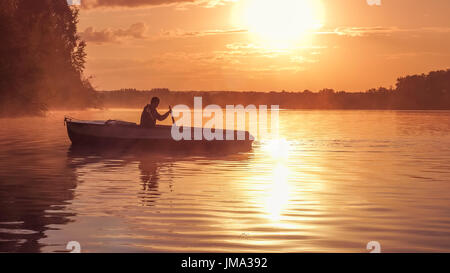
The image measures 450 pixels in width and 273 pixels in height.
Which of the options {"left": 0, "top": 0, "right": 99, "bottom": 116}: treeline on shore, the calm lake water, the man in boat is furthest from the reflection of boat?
{"left": 0, "top": 0, "right": 99, "bottom": 116}: treeline on shore

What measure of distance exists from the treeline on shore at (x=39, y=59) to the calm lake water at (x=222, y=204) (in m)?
35.4

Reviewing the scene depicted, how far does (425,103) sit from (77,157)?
16571 centimetres

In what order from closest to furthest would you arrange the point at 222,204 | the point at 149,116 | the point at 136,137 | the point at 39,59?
the point at 222,204, the point at 149,116, the point at 136,137, the point at 39,59

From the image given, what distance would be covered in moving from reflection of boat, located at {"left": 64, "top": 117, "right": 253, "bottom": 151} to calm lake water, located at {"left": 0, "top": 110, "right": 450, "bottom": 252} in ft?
8.45

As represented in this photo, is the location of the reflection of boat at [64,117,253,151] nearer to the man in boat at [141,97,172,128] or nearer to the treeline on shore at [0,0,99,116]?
the man in boat at [141,97,172,128]

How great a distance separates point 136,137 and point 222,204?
15351 millimetres

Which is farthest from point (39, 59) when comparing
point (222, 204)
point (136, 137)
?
point (222, 204)

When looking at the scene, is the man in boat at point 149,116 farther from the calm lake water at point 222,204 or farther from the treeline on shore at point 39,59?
the treeline on shore at point 39,59

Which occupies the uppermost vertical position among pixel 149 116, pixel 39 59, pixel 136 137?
pixel 39 59

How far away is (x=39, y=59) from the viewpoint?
2547 inches

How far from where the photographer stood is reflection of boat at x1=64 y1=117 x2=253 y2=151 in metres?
28.9

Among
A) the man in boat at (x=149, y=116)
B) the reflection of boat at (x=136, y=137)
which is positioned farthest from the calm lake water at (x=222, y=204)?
the reflection of boat at (x=136, y=137)

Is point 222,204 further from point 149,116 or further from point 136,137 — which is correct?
point 136,137
